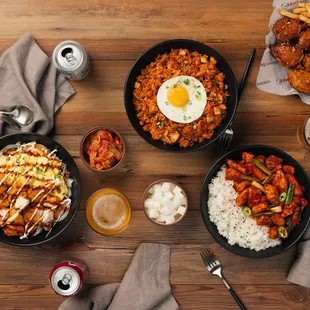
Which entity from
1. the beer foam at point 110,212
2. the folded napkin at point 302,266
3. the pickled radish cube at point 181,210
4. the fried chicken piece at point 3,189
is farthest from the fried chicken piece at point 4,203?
the folded napkin at point 302,266

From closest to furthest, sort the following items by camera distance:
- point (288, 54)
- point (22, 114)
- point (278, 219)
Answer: point (278, 219) < point (288, 54) < point (22, 114)

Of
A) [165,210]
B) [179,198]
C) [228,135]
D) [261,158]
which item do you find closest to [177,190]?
[179,198]

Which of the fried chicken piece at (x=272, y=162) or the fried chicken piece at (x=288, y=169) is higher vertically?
the fried chicken piece at (x=272, y=162)

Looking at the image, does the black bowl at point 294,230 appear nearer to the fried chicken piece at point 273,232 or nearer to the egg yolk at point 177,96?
the fried chicken piece at point 273,232

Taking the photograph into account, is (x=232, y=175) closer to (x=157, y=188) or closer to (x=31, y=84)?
(x=157, y=188)

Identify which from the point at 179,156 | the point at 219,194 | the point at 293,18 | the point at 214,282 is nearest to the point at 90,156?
the point at 179,156

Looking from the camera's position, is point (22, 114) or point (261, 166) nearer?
point (261, 166)
